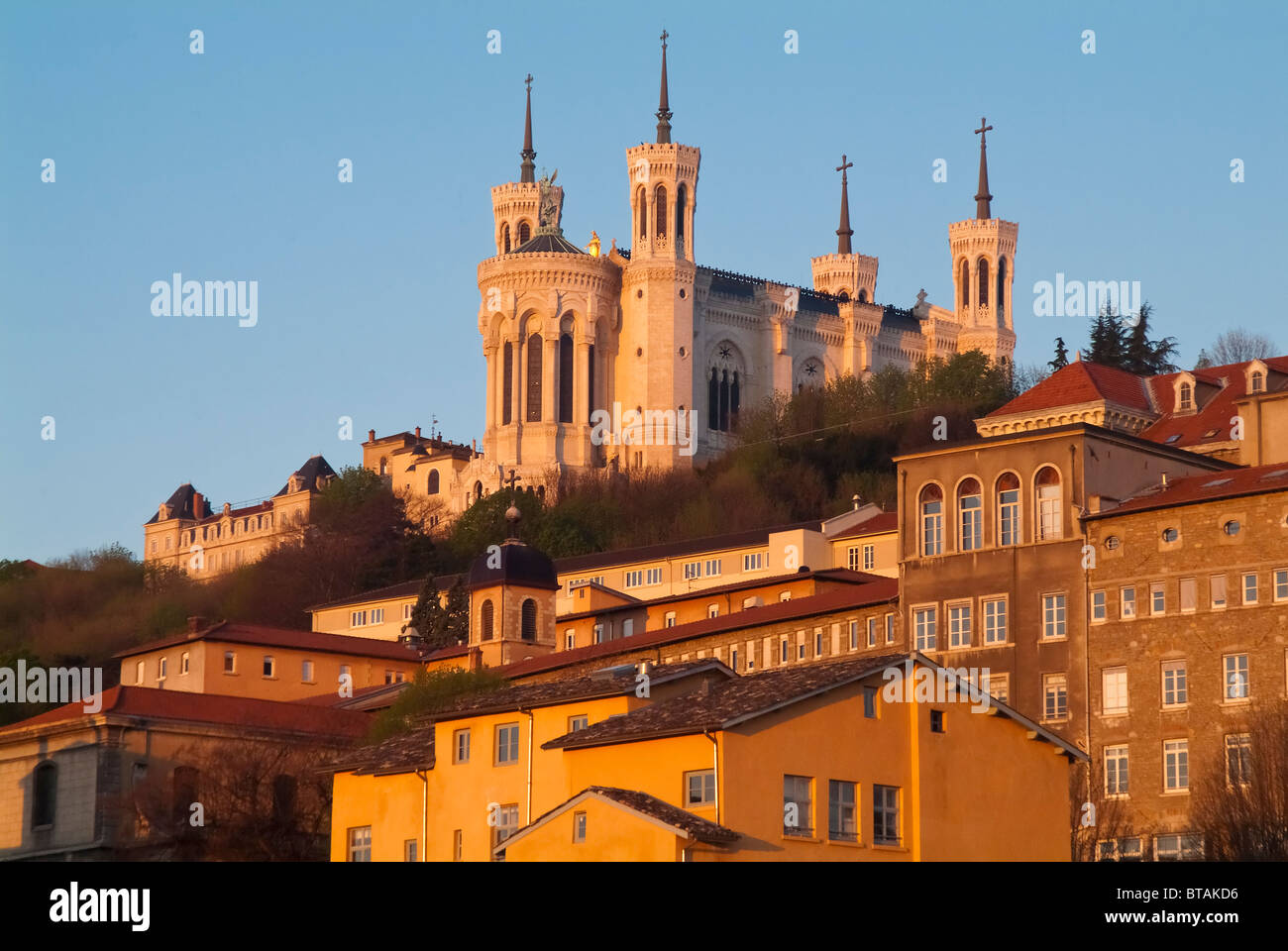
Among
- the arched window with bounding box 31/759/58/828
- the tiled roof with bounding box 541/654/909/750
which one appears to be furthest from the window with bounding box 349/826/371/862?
the arched window with bounding box 31/759/58/828

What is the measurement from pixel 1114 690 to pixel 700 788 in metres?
23.0

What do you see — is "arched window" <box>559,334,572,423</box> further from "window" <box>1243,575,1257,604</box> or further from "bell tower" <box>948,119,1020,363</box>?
"window" <box>1243,575,1257,604</box>

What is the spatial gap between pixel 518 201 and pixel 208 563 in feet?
109

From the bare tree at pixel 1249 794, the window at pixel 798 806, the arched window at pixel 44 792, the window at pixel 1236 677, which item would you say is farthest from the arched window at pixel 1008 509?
the arched window at pixel 44 792

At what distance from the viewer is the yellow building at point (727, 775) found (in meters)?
42.2

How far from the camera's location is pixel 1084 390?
85.3 m

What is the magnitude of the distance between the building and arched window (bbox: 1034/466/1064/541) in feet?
284

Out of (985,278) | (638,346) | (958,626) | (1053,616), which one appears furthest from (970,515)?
(985,278)

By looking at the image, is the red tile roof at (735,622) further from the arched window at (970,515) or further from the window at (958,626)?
the arched window at (970,515)

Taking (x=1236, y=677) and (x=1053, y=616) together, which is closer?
(x=1236, y=677)

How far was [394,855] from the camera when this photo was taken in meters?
50.7

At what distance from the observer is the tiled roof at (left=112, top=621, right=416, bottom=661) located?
8719 cm

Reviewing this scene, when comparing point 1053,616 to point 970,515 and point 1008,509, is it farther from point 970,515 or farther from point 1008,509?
point 970,515

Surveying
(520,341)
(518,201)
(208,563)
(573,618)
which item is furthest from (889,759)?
(208,563)
